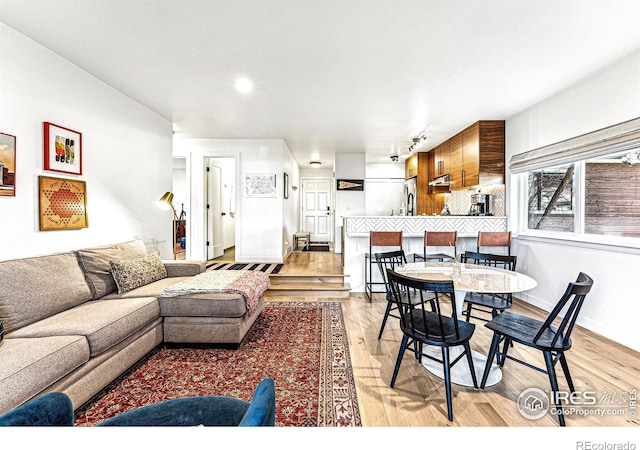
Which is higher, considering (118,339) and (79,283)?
(79,283)

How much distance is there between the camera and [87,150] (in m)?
2.94

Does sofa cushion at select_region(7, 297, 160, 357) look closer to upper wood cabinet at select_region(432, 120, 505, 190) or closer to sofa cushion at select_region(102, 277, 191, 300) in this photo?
sofa cushion at select_region(102, 277, 191, 300)

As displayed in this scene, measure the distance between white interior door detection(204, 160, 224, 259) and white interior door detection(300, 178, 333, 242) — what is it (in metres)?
3.01

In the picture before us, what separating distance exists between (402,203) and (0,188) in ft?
24.2

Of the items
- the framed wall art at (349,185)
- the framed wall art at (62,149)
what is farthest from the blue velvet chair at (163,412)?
the framed wall art at (349,185)

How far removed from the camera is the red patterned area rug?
181 centimetres

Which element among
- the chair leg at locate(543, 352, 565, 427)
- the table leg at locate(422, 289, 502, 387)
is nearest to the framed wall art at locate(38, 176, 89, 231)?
the table leg at locate(422, 289, 502, 387)

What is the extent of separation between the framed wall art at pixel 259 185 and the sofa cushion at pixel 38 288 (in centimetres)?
338

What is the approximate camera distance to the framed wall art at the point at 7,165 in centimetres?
215

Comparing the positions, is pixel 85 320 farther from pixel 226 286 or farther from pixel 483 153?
pixel 483 153

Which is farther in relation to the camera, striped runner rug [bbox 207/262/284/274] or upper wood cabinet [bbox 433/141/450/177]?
upper wood cabinet [bbox 433/141/450/177]

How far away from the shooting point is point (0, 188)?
6.99 ft
